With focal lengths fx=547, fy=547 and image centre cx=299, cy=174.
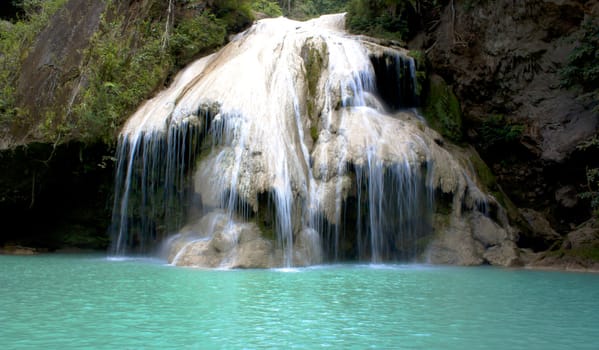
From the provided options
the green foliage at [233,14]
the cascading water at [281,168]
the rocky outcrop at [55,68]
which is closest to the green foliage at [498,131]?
the cascading water at [281,168]

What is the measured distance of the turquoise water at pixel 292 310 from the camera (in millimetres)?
4465

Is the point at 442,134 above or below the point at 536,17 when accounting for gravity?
below

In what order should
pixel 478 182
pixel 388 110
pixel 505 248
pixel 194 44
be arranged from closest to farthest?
pixel 505 248 → pixel 478 182 → pixel 388 110 → pixel 194 44

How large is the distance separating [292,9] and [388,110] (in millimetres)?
20348

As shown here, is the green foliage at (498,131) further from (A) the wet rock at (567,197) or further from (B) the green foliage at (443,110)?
(A) the wet rock at (567,197)

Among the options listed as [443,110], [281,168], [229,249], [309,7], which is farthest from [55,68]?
[309,7]

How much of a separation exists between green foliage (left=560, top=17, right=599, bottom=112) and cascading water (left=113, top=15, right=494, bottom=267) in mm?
3387

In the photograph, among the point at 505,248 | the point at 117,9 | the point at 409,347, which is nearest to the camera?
the point at 409,347

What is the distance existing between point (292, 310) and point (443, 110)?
10483 millimetres

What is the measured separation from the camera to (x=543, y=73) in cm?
1453

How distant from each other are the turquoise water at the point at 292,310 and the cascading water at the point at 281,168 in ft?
5.77

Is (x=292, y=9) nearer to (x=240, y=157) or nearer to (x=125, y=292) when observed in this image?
(x=240, y=157)

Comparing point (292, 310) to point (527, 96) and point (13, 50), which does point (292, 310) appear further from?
point (13, 50)

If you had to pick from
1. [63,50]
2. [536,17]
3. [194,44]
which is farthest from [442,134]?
[63,50]
